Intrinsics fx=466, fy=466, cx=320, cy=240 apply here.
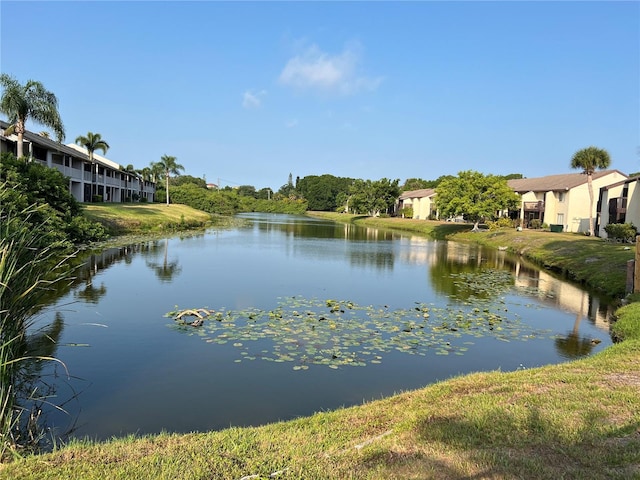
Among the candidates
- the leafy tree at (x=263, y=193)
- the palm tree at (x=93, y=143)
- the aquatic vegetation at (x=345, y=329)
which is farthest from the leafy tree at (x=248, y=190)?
the aquatic vegetation at (x=345, y=329)

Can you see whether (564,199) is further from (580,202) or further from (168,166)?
(168,166)

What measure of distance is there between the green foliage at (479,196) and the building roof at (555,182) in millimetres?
4777

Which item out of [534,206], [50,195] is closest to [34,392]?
[50,195]

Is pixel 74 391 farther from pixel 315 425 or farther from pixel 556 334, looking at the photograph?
pixel 556 334

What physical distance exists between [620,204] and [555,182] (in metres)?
18.5

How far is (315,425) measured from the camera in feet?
22.5

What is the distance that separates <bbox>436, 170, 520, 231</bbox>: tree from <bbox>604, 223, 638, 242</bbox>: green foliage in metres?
20.2

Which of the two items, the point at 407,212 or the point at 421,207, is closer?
the point at 421,207

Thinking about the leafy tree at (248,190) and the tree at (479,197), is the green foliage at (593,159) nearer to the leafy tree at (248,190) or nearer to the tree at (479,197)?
the tree at (479,197)

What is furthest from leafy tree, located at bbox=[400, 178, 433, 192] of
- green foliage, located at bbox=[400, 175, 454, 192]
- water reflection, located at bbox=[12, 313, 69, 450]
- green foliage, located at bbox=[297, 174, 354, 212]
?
water reflection, located at bbox=[12, 313, 69, 450]

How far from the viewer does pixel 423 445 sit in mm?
5629

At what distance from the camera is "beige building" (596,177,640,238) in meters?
39.6

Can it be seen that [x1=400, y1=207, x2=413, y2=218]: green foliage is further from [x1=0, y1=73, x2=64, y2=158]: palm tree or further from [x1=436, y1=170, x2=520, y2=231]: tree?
[x1=0, y1=73, x2=64, y2=158]: palm tree

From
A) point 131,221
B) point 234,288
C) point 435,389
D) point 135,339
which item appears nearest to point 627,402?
point 435,389
